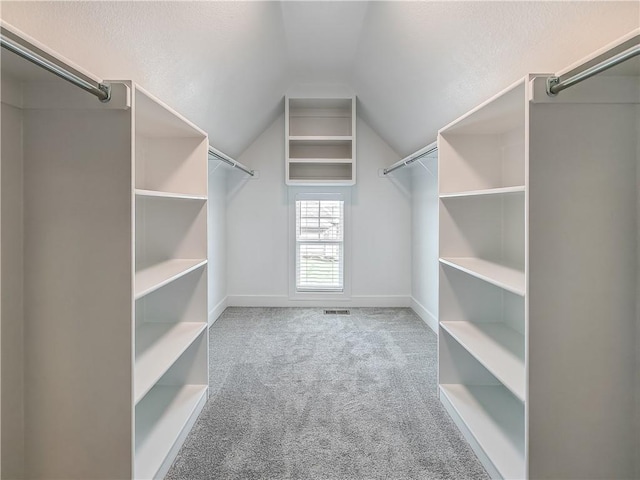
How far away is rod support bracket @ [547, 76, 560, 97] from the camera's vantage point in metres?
1.32

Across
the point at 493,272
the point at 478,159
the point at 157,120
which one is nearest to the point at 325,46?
the point at 478,159

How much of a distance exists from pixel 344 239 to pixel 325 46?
91.2 inches

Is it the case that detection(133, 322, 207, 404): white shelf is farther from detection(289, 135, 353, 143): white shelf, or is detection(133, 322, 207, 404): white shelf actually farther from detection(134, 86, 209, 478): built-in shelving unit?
detection(289, 135, 353, 143): white shelf

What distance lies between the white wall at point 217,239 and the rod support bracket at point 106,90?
2.47 meters

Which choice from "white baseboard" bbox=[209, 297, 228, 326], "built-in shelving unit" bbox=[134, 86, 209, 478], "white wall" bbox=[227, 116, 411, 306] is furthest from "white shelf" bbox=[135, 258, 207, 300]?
"white wall" bbox=[227, 116, 411, 306]

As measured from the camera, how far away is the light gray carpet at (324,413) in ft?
5.70

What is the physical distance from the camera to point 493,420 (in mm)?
1974

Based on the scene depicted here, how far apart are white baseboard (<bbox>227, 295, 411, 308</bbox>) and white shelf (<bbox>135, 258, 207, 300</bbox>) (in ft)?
8.31

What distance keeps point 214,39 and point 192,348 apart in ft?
6.32

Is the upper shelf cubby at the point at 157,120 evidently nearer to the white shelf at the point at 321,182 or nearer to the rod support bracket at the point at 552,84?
the rod support bracket at the point at 552,84

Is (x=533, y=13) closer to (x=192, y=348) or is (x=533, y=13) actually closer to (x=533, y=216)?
(x=533, y=216)

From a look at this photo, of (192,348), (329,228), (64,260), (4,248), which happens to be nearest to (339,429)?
(192,348)

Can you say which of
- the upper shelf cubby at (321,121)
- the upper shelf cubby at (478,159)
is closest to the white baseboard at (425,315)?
the upper shelf cubby at (478,159)

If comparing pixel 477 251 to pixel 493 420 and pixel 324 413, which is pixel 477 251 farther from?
pixel 324 413
